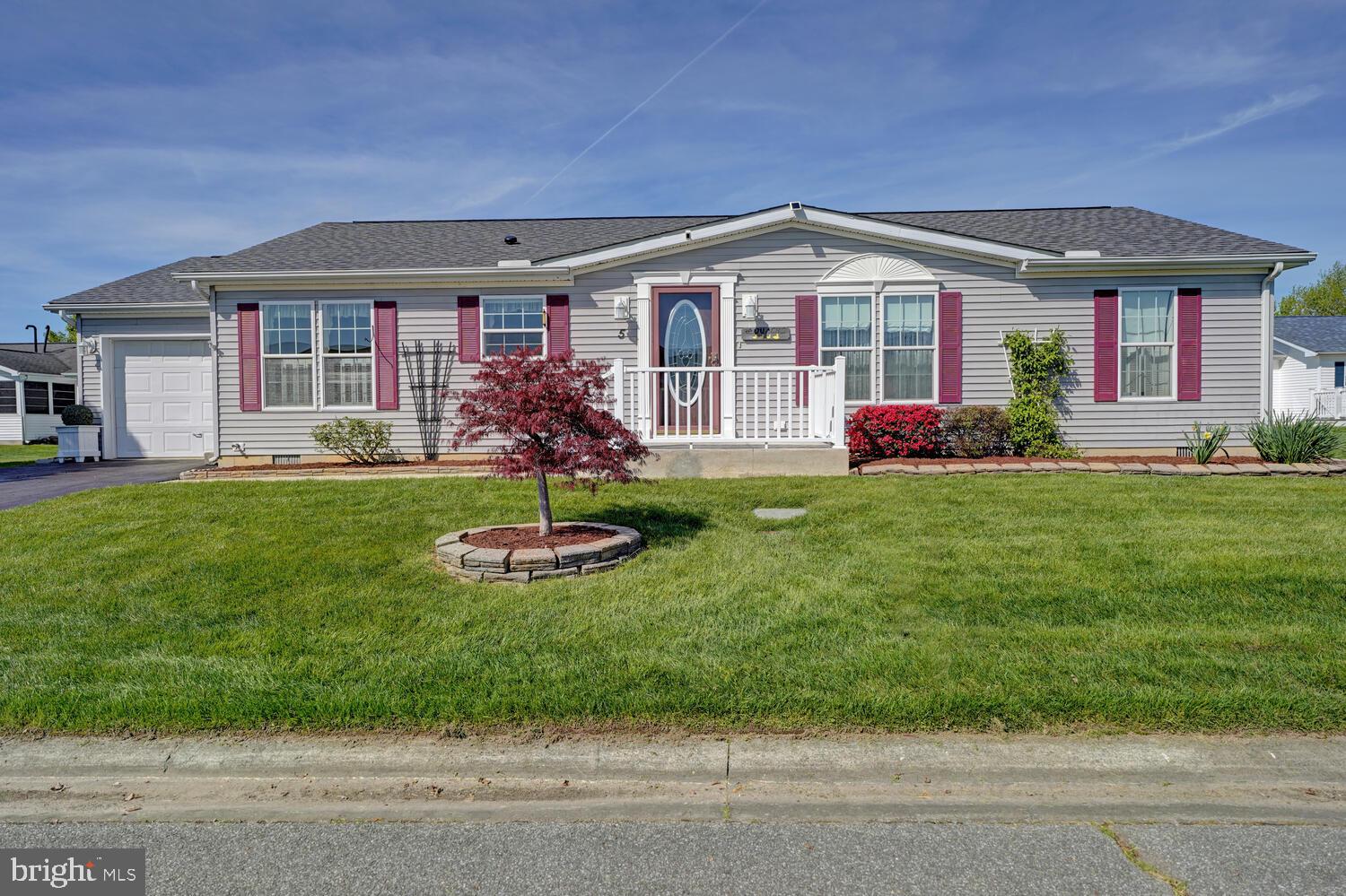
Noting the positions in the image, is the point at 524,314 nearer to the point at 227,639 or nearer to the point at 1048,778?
the point at 227,639

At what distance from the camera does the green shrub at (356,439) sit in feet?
36.8

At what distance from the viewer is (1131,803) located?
279cm

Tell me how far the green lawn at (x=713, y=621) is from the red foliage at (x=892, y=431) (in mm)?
2800

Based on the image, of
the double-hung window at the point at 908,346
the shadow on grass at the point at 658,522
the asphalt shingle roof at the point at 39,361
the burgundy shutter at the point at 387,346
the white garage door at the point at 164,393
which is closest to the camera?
the shadow on grass at the point at 658,522

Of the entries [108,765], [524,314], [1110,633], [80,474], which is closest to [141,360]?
[80,474]

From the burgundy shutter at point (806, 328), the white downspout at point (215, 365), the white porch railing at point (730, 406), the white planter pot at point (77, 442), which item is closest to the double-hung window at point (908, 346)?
the burgundy shutter at point (806, 328)

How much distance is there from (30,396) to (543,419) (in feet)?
83.7

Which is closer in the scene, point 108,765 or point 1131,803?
point 1131,803

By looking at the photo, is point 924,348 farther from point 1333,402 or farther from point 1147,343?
point 1333,402

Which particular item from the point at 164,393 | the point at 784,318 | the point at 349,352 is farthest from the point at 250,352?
the point at 784,318

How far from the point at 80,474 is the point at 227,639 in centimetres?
979

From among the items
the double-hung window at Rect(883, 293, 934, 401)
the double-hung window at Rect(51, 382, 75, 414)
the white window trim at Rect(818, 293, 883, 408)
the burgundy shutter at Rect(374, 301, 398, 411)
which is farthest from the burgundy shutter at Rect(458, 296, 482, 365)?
the double-hung window at Rect(51, 382, 75, 414)

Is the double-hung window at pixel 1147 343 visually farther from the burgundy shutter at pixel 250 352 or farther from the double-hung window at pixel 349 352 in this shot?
the burgundy shutter at pixel 250 352

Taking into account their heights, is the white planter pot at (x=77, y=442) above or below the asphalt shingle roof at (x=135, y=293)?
below
